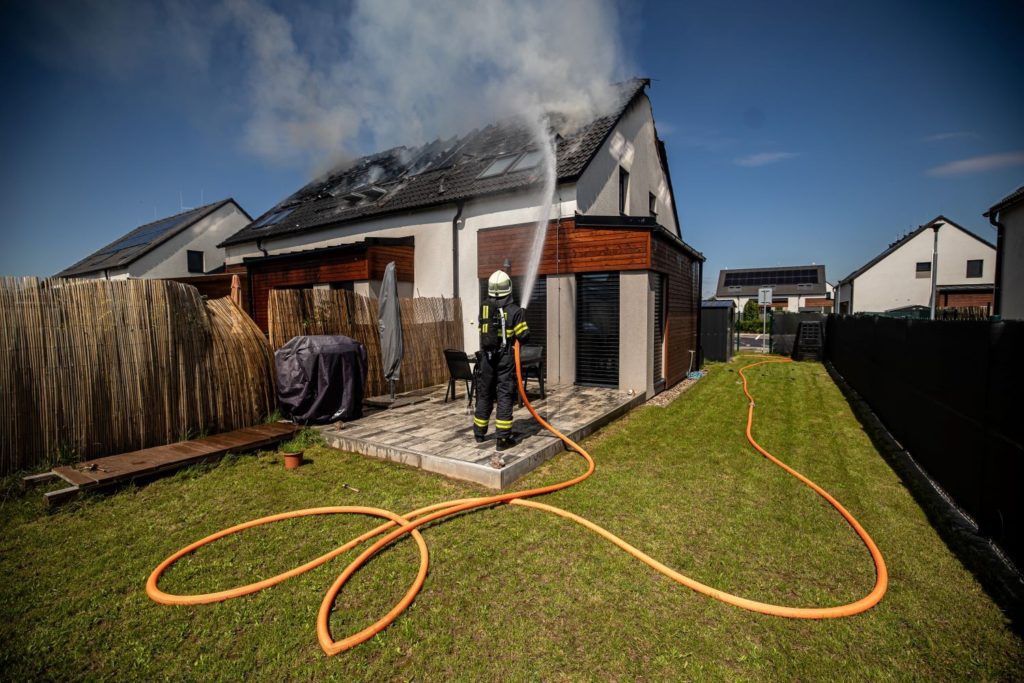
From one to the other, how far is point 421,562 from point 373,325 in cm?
645

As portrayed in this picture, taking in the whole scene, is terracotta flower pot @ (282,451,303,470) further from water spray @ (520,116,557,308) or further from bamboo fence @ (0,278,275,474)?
water spray @ (520,116,557,308)

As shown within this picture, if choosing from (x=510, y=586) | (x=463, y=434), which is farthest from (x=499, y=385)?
(x=510, y=586)

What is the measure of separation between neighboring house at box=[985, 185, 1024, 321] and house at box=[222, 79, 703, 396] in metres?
11.3

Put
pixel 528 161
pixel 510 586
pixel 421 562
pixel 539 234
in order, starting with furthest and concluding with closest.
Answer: pixel 528 161 → pixel 539 234 → pixel 421 562 → pixel 510 586

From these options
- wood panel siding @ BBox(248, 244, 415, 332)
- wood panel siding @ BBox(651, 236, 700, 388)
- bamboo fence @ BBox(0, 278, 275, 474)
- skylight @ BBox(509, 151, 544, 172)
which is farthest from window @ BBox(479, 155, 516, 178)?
bamboo fence @ BBox(0, 278, 275, 474)

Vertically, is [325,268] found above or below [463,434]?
above

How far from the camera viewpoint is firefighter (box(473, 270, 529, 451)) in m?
5.65

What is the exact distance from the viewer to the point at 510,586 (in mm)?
3121

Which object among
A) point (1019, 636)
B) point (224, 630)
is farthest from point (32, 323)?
point (1019, 636)

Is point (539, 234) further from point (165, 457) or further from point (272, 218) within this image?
point (272, 218)

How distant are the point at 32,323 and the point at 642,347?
9295 millimetres

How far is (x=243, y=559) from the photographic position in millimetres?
3465

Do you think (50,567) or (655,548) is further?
(655,548)

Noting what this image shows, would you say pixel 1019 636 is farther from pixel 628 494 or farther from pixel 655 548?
pixel 628 494
